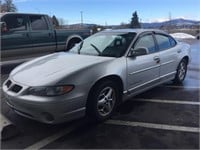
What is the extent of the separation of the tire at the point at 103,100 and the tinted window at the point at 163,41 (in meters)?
1.80

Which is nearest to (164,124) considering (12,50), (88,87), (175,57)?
(88,87)

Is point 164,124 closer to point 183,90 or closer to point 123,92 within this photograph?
point 123,92

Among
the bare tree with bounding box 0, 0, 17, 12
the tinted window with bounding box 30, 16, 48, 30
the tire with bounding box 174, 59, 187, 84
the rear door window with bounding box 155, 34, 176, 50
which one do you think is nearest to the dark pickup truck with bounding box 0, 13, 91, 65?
the tinted window with bounding box 30, 16, 48, 30

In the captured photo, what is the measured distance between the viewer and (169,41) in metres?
6.17

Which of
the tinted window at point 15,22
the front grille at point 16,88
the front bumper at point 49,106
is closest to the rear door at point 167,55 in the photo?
the front bumper at point 49,106

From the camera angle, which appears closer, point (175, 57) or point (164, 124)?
point (164, 124)

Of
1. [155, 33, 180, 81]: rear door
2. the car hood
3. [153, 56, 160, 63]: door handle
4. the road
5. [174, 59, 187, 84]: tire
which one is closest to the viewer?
the road

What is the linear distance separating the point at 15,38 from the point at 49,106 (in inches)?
227

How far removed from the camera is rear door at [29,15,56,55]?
365 inches

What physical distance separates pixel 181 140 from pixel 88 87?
59.2 inches

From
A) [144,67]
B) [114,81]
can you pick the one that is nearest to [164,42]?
[144,67]

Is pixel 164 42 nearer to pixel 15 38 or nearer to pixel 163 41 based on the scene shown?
pixel 163 41

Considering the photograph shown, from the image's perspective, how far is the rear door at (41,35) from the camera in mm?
9266

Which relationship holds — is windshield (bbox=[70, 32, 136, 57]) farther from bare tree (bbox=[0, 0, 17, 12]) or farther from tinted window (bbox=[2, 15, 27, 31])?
bare tree (bbox=[0, 0, 17, 12])
